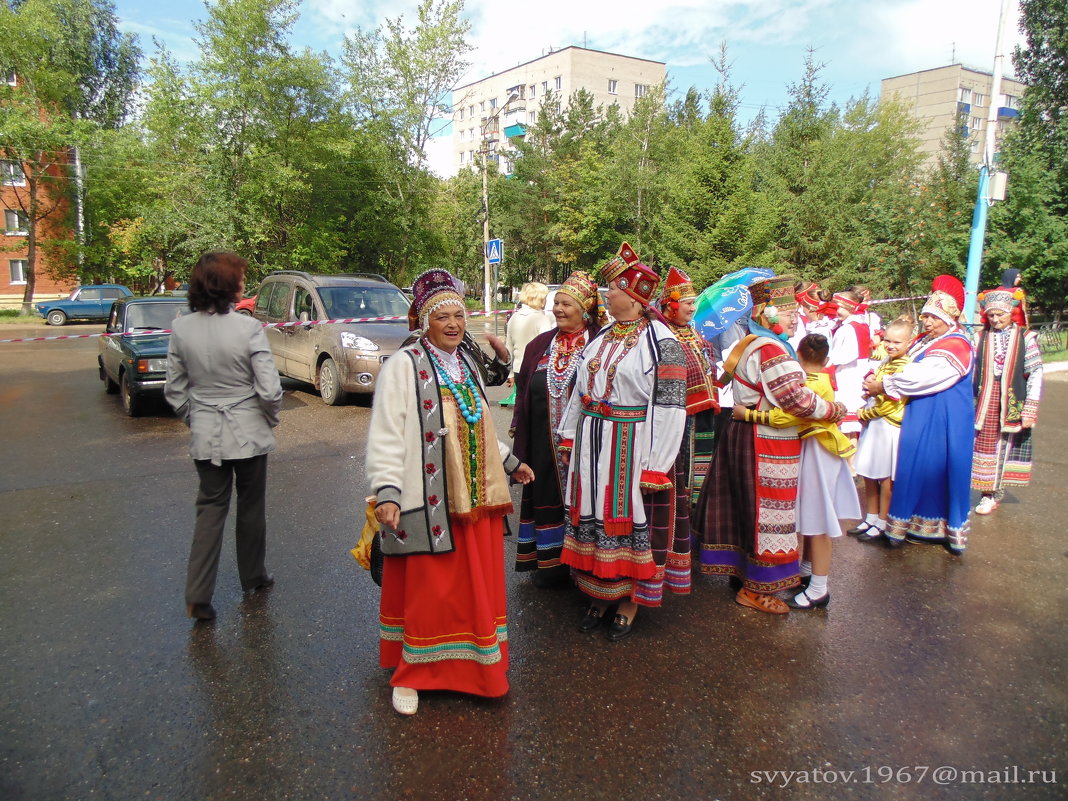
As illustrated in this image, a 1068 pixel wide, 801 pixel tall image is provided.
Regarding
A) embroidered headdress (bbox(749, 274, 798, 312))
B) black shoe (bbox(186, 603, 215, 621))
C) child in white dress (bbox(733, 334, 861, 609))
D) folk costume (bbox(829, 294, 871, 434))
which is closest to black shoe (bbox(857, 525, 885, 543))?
child in white dress (bbox(733, 334, 861, 609))

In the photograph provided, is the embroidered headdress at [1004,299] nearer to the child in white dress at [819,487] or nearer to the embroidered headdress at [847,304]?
the embroidered headdress at [847,304]

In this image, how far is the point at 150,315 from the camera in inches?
427

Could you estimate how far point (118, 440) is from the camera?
27.7 ft

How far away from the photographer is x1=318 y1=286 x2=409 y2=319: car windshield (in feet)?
36.2

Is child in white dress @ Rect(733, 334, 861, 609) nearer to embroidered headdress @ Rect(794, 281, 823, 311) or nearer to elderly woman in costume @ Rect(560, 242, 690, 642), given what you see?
elderly woman in costume @ Rect(560, 242, 690, 642)

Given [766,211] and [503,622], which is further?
[766,211]

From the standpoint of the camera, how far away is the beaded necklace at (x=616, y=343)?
3713 millimetres

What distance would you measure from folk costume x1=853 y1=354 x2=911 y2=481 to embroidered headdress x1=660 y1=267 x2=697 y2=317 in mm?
1866

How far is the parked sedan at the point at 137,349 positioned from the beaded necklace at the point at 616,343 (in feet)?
23.2

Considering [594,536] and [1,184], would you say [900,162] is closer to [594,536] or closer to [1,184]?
[594,536]

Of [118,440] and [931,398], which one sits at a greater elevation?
[931,398]

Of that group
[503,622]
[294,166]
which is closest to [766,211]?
[294,166]

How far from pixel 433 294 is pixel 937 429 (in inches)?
155

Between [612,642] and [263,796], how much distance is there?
1908mm
